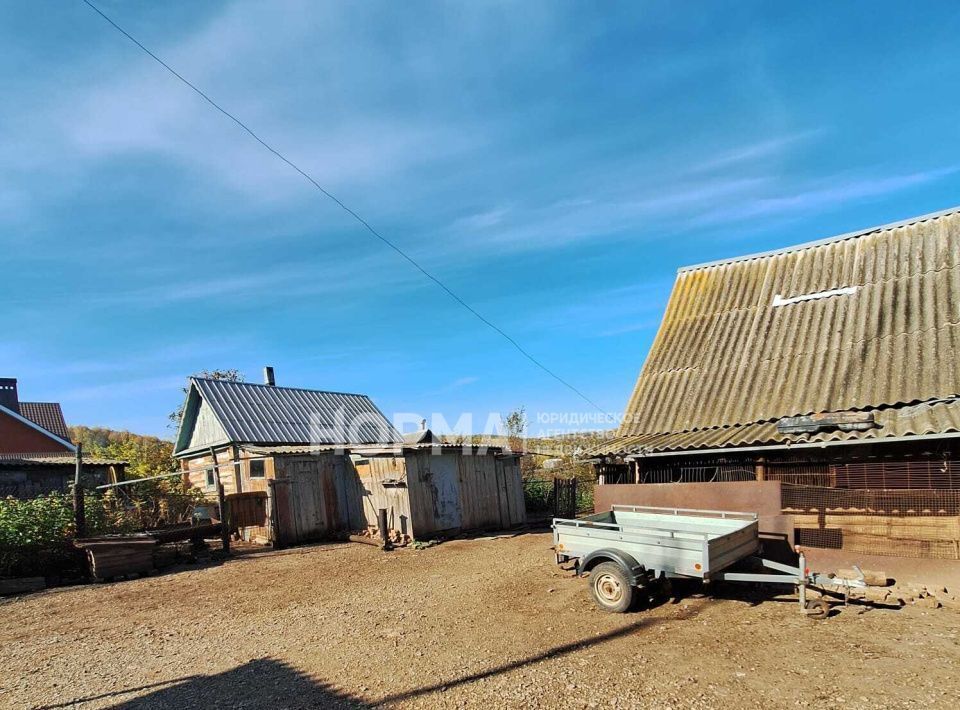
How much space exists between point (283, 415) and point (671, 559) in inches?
728

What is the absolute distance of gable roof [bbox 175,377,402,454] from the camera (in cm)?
2075

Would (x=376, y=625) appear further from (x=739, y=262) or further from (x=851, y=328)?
(x=739, y=262)

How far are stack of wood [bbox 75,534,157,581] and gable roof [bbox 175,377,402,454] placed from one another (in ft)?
22.3

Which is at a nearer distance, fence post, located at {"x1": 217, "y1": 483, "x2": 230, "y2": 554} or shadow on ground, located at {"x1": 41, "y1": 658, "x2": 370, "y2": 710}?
shadow on ground, located at {"x1": 41, "y1": 658, "x2": 370, "y2": 710}

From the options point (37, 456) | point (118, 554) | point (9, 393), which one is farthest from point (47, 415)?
point (118, 554)

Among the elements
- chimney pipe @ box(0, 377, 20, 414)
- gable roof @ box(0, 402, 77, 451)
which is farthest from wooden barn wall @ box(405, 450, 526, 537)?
chimney pipe @ box(0, 377, 20, 414)

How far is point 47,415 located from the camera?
3700 centimetres

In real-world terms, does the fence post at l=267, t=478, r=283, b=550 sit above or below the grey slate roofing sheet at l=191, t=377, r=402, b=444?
below

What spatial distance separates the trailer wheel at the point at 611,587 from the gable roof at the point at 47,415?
39477 mm

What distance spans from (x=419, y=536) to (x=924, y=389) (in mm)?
12115

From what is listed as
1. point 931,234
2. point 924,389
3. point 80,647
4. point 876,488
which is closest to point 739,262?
point 931,234

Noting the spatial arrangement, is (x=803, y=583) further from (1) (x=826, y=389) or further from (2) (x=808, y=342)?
(2) (x=808, y=342)

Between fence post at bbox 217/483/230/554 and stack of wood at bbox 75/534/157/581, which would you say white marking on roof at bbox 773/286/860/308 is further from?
stack of wood at bbox 75/534/157/581

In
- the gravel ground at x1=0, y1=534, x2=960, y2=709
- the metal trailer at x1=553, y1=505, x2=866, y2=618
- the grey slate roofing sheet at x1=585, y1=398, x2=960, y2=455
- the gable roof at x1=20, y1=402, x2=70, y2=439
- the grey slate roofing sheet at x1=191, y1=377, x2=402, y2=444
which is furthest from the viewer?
the gable roof at x1=20, y1=402, x2=70, y2=439
